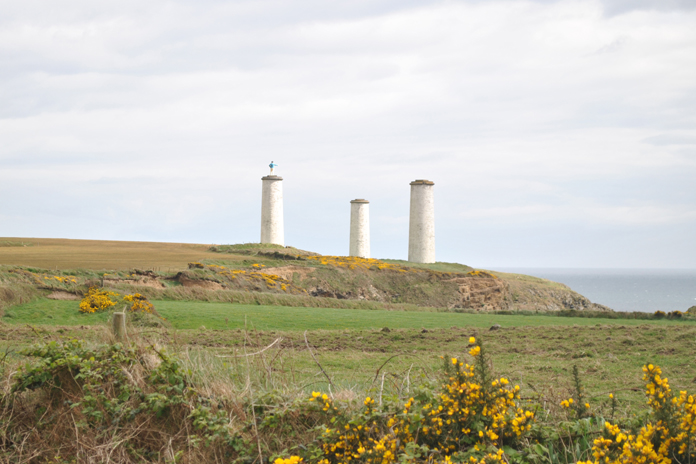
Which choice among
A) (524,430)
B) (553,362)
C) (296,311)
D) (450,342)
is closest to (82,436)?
(524,430)

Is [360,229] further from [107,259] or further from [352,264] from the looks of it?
[107,259]

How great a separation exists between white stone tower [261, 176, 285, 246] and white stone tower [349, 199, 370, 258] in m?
6.47

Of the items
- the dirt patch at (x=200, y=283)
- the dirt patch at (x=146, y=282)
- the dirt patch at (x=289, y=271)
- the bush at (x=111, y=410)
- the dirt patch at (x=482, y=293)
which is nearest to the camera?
the bush at (x=111, y=410)

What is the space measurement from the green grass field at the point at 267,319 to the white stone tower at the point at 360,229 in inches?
1021

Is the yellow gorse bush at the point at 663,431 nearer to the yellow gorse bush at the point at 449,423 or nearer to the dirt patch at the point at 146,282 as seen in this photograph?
the yellow gorse bush at the point at 449,423

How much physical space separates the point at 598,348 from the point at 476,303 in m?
26.3

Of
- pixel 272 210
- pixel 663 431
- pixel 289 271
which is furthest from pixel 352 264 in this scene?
pixel 663 431

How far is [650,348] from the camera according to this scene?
44.3 ft

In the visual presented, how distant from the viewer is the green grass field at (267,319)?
17.8 metres

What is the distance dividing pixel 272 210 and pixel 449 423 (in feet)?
139

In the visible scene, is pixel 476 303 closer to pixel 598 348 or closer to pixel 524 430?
pixel 598 348

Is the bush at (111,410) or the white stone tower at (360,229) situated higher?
the white stone tower at (360,229)

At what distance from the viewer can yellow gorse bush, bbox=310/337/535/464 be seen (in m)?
4.63

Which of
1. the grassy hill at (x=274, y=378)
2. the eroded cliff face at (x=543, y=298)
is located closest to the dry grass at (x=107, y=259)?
the grassy hill at (x=274, y=378)
